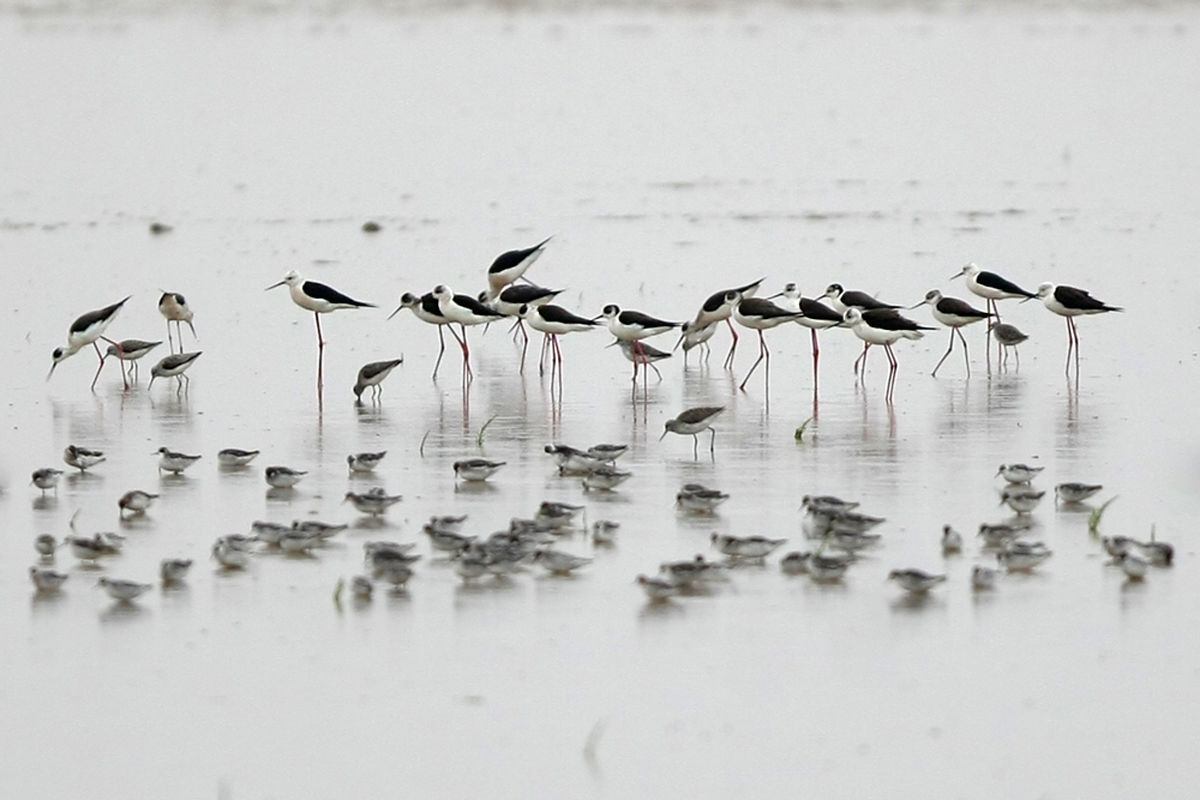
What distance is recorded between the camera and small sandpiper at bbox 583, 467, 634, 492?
38.8 feet

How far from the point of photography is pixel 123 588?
9773 mm

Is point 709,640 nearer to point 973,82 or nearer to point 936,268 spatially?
point 936,268

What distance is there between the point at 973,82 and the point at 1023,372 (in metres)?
24.0

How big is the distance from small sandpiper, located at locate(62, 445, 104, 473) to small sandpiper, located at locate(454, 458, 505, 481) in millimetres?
2371

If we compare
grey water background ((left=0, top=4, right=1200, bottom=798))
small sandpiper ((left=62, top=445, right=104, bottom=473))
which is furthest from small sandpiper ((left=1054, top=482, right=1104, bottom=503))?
small sandpiper ((left=62, top=445, right=104, bottom=473))

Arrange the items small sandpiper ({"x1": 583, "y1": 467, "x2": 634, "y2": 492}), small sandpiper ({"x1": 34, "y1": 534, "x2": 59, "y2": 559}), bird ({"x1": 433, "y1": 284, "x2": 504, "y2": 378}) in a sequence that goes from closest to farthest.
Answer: small sandpiper ({"x1": 34, "y1": 534, "x2": 59, "y2": 559}) → small sandpiper ({"x1": 583, "y1": 467, "x2": 634, "y2": 492}) → bird ({"x1": 433, "y1": 284, "x2": 504, "y2": 378})

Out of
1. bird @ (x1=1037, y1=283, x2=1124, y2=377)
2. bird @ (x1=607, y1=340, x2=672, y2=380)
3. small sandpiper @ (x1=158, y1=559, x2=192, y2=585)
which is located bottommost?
small sandpiper @ (x1=158, y1=559, x2=192, y2=585)

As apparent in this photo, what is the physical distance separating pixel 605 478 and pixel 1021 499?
2475mm

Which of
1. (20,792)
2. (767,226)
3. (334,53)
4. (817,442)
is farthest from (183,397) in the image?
(334,53)

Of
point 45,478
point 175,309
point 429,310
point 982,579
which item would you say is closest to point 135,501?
point 45,478

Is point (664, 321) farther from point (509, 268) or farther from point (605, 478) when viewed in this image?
point (605, 478)

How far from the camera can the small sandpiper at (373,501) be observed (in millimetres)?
11242

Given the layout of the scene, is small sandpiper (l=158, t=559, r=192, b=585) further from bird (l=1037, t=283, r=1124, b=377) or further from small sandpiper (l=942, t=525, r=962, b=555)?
bird (l=1037, t=283, r=1124, b=377)

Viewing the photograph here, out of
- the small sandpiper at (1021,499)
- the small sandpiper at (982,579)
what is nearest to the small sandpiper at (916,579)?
the small sandpiper at (982,579)
